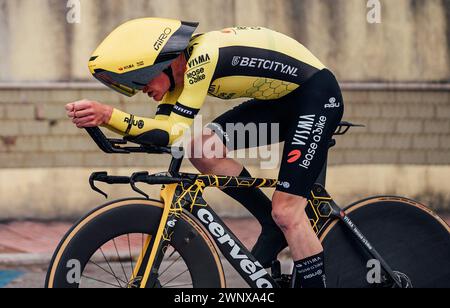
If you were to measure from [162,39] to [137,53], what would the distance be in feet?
0.49

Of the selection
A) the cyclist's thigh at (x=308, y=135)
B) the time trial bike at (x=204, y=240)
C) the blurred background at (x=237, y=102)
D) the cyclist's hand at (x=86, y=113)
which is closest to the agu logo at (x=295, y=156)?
the cyclist's thigh at (x=308, y=135)

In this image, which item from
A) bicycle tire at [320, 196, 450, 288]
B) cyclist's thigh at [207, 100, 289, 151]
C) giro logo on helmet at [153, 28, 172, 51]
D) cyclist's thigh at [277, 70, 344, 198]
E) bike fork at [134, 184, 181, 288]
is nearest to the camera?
giro logo on helmet at [153, 28, 172, 51]

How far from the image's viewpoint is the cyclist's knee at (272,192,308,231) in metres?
4.71

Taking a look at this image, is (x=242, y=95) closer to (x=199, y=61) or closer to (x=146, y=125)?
(x=199, y=61)

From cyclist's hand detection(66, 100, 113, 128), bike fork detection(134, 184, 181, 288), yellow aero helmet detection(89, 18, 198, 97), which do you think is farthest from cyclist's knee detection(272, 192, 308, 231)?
cyclist's hand detection(66, 100, 113, 128)

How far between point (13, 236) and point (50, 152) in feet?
4.46

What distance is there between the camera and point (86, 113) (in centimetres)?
408

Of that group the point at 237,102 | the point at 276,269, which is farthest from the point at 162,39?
the point at 237,102

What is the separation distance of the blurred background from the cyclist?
224 inches

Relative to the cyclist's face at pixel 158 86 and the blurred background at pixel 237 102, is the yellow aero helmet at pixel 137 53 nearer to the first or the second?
the cyclist's face at pixel 158 86

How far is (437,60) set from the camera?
11.3 meters

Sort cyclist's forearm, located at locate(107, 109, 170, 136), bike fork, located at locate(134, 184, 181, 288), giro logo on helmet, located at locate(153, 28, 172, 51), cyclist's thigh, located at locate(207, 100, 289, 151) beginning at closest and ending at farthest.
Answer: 1. cyclist's forearm, located at locate(107, 109, 170, 136)
2. giro logo on helmet, located at locate(153, 28, 172, 51)
3. bike fork, located at locate(134, 184, 181, 288)
4. cyclist's thigh, located at locate(207, 100, 289, 151)

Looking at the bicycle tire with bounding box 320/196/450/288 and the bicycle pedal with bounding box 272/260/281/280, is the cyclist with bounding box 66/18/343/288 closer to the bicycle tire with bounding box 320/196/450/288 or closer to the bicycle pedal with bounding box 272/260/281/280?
the bicycle pedal with bounding box 272/260/281/280
